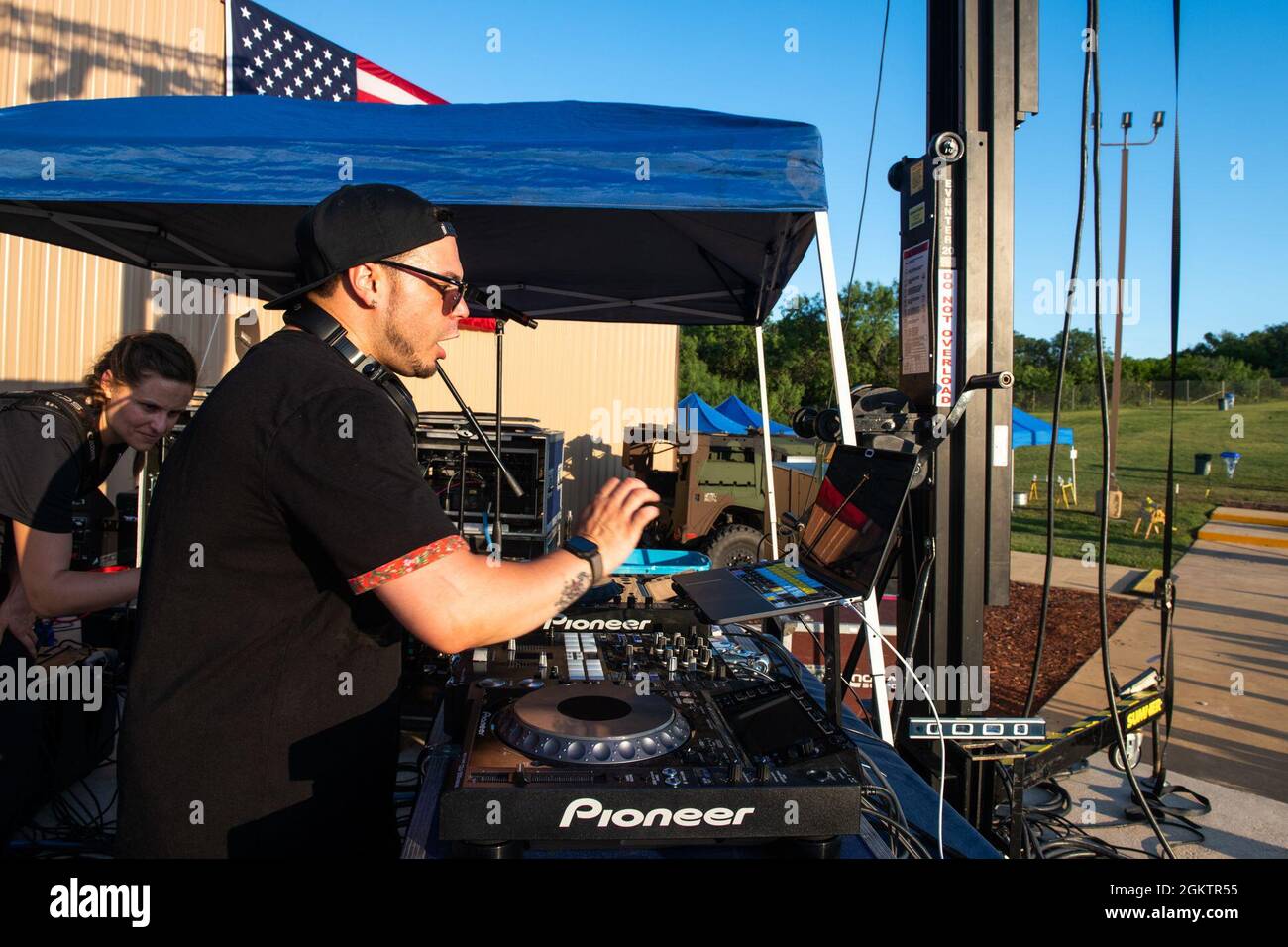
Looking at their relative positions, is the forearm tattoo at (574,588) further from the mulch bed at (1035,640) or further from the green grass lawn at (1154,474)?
the green grass lawn at (1154,474)

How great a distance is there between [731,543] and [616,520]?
819cm

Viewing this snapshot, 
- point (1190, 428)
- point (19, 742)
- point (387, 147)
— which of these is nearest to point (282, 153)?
point (387, 147)

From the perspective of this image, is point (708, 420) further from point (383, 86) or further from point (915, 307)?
point (915, 307)

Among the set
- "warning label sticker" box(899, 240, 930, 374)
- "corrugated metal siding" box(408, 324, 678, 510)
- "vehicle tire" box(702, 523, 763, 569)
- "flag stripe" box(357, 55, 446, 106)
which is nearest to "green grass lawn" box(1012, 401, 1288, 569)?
"vehicle tire" box(702, 523, 763, 569)

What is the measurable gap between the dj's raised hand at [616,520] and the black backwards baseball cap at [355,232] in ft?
2.04

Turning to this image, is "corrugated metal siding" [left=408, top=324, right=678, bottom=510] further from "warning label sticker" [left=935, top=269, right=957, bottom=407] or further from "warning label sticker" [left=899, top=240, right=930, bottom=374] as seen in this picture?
"warning label sticker" [left=935, top=269, right=957, bottom=407]

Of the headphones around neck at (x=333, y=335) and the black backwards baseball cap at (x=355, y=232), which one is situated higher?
the black backwards baseball cap at (x=355, y=232)

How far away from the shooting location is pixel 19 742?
9.00 feet

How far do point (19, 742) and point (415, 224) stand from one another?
2.57m

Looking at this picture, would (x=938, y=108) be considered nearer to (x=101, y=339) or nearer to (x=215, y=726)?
(x=215, y=726)

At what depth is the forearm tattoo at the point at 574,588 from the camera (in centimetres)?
138

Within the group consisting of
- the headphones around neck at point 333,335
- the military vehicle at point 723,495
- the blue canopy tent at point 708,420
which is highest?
the blue canopy tent at point 708,420

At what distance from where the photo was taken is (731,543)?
9.54 m

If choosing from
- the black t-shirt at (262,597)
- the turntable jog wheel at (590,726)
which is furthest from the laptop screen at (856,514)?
the black t-shirt at (262,597)
